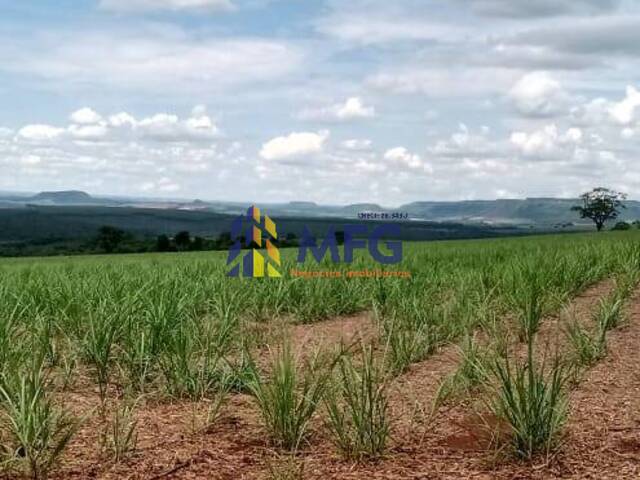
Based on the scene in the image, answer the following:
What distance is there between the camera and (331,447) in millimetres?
4000

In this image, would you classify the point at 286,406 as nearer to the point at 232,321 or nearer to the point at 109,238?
the point at 232,321

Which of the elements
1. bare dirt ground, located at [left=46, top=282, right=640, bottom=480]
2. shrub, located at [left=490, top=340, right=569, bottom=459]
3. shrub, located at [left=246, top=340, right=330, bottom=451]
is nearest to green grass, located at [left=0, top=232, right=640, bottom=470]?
shrub, located at [left=246, top=340, right=330, bottom=451]

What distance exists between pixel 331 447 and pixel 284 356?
0.62 m

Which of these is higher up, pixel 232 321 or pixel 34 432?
pixel 232 321

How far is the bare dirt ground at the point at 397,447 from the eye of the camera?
3664mm

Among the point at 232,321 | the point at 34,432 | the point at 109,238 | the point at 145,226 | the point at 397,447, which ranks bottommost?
the point at 109,238

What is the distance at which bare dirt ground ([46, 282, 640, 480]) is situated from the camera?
3.66m

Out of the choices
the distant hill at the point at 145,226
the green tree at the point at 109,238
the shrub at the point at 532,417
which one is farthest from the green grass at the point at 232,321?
the distant hill at the point at 145,226

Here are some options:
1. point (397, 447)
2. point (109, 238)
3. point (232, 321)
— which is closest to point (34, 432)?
point (397, 447)

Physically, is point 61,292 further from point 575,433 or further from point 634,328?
point 634,328

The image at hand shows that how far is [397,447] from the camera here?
4031 millimetres

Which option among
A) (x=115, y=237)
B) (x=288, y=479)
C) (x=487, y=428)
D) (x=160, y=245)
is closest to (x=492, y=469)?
(x=487, y=428)

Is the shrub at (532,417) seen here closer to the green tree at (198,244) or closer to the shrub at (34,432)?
the shrub at (34,432)

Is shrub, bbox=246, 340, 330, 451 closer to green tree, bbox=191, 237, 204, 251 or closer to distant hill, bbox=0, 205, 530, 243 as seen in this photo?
green tree, bbox=191, 237, 204, 251
